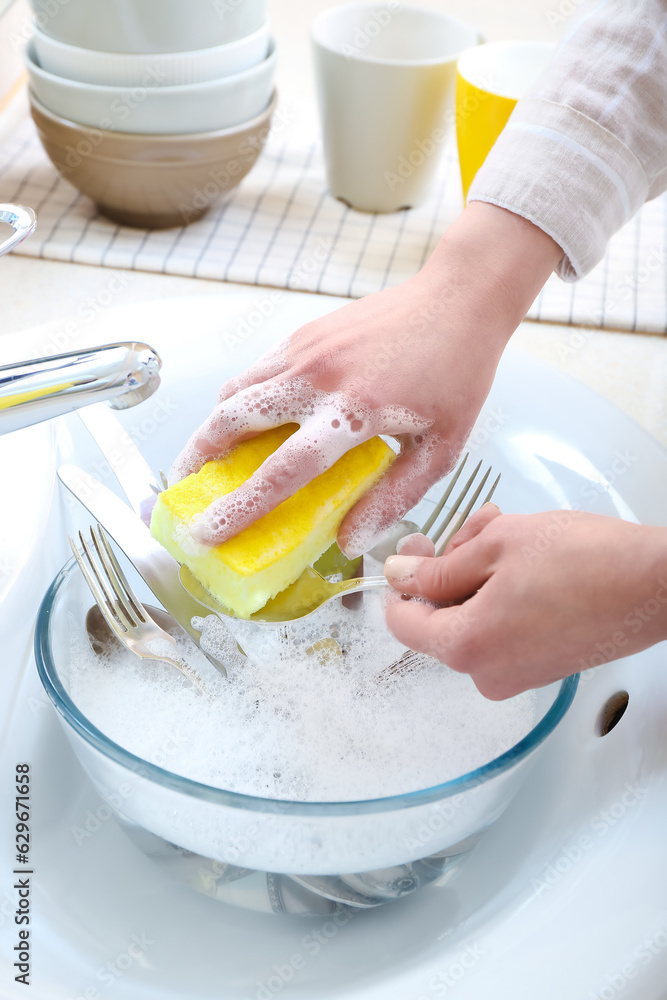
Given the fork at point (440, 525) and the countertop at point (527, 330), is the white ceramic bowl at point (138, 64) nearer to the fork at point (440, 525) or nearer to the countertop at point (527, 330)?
the countertop at point (527, 330)

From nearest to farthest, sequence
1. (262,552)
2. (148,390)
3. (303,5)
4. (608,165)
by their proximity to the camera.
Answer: (148,390), (262,552), (608,165), (303,5)

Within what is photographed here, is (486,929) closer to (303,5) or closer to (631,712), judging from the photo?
(631,712)

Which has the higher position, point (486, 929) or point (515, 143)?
point (515, 143)

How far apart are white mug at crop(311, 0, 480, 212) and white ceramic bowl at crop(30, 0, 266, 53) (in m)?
0.15

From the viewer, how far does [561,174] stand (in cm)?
54

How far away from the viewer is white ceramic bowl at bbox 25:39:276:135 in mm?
828

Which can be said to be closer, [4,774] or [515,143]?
[4,774]

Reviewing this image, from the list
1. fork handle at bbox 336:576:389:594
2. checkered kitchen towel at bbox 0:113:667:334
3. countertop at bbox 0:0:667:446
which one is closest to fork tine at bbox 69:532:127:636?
fork handle at bbox 336:576:389:594

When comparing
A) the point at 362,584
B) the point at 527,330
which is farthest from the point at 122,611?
the point at 527,330

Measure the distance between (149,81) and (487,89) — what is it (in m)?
0.34

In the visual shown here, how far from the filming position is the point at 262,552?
1.38 ft

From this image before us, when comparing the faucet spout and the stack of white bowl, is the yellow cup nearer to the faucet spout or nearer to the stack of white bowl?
the stack of white bowl

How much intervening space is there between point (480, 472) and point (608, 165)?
0.75 feet

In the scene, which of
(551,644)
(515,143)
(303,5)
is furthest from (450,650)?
(303,5)
